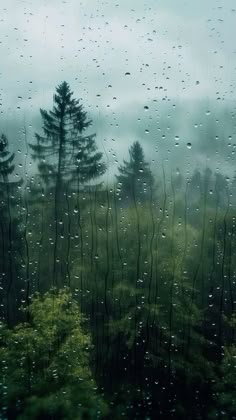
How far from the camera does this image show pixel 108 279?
6.48m

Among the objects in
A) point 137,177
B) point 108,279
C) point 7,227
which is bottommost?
point 108,279

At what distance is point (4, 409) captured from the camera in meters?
4.77

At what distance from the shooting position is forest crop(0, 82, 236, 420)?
19.2 ft

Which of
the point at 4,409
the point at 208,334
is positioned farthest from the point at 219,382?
the point at 4,409

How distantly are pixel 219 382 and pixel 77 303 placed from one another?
190 cm

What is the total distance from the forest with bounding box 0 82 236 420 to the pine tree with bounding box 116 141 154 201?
0.06ft

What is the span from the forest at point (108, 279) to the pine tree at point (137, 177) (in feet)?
0.06

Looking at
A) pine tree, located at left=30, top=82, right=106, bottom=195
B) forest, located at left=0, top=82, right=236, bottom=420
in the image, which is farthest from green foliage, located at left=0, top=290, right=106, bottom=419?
pine tree, located at left=30, top=82, right=106, bottom=195

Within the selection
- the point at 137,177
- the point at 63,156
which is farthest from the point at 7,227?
the point at 137,177

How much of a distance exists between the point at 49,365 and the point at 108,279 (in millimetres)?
1182

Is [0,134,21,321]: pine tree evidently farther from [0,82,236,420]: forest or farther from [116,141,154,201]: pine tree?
[116,141,154,201]: pine tree

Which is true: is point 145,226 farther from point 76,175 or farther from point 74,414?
point 74,414

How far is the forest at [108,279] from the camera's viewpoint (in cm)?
587

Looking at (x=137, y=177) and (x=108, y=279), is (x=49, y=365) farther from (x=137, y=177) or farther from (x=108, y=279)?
(x=137, y=177)
